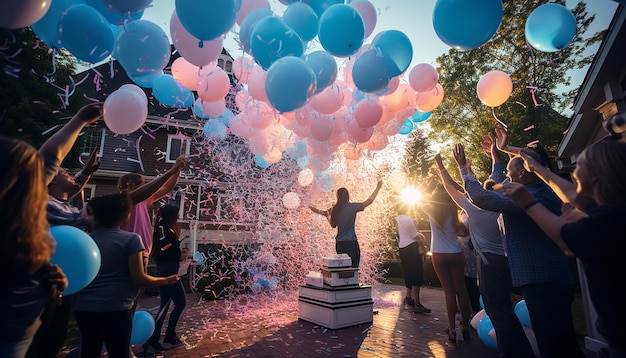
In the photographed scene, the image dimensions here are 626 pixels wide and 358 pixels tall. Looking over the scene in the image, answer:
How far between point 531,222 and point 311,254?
18.3 feet

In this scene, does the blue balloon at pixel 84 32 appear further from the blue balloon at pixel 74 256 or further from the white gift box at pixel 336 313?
the white gift box at pixel 336 313

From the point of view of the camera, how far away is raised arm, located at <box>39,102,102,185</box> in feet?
6.59

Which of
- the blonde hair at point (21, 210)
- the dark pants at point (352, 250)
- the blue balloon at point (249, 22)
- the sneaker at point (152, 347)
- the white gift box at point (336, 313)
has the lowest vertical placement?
the sneaker at point (152, 347)

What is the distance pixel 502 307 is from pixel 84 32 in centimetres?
440

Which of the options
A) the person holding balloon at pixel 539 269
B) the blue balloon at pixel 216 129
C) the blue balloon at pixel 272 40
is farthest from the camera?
the blue balloon at pixel 216 129

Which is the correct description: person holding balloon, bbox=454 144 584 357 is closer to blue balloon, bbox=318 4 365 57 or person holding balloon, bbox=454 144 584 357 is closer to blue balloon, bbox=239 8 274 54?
blue balloon, bbox=318 4 365 57

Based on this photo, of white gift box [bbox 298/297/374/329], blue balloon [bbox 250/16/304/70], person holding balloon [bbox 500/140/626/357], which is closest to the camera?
person holding balloon [bbox 500/140/626/357]

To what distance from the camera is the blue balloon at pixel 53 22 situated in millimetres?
2957

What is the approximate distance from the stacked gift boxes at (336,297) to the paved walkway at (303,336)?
5.2 inches

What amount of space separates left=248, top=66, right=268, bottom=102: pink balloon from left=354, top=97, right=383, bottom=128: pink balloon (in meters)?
1.30

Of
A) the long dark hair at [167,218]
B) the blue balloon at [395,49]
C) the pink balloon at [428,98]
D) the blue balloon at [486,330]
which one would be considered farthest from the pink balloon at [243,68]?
the blue balloon at [486,330]

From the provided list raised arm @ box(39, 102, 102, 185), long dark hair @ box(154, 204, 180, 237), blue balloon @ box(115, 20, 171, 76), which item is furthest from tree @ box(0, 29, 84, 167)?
raised arm @ box(39, 102, 102, 185)

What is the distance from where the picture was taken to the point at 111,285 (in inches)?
83.4

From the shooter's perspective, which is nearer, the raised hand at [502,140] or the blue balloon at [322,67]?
the raised hand at [502,140]
